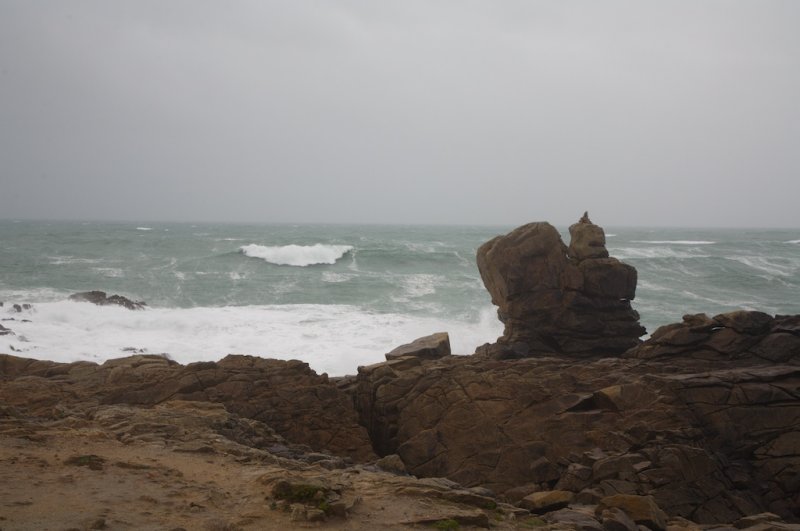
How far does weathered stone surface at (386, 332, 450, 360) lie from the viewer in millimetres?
16500

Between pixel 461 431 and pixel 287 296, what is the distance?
28988 mm

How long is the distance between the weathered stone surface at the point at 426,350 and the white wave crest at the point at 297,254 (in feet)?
133

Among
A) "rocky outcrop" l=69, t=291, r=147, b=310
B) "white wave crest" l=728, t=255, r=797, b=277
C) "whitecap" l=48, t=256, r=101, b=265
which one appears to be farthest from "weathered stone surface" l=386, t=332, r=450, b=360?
"whitecap" l=48, t=256, r=101, b=265

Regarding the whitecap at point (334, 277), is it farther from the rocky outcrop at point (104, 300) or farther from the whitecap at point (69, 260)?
the whitecap at point (69, 260)

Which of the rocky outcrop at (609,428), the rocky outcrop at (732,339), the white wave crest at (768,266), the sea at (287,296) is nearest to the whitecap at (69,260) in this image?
the sea at (287,296)

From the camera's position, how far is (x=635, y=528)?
803 cm

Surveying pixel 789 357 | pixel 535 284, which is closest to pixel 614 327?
pixel 535 284

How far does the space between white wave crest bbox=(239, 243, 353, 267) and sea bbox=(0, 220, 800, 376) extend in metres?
0.16

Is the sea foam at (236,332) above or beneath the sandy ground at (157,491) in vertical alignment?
beneath

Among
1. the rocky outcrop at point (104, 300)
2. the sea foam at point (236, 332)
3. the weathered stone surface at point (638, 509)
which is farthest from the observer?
the rocky outcrop at point (104, 300)

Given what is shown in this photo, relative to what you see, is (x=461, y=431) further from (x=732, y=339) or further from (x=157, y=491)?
(x=732, y=339)

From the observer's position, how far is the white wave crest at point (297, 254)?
194 ft

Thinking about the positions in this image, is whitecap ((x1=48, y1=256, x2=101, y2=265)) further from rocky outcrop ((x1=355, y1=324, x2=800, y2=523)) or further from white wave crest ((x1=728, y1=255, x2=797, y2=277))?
white wave crest ((x1=728, y1=255, x2=797, y2=277))

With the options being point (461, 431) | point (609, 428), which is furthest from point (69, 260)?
point (609, 428)
